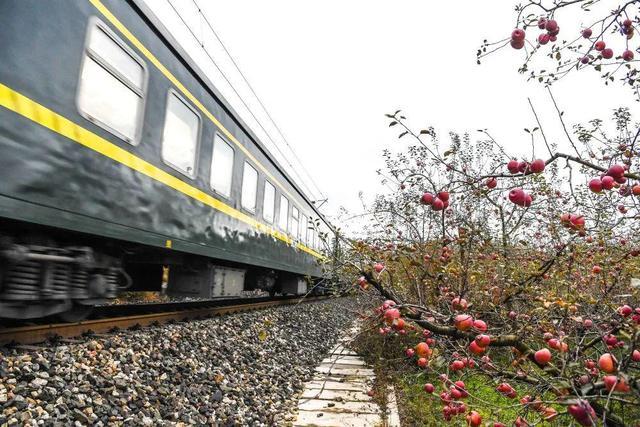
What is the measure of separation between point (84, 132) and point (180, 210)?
1587mm

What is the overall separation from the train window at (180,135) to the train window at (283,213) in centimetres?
421

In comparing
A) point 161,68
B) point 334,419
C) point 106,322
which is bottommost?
point 334,419

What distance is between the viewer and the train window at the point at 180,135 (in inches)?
182

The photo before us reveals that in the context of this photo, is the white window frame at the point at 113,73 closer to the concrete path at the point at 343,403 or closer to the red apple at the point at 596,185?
the concrete path at the point at 343,403

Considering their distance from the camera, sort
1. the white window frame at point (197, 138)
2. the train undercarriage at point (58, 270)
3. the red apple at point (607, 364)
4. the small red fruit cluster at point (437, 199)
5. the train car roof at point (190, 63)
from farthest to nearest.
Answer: the white window frame at point (197, 138), the train car roof at point (190, 63), the train undercarriage at point (58, 270), the small red fruit cluster at point (437, 199), the red apple at point (607, 364)

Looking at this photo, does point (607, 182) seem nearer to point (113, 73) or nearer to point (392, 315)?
point (392, 315)

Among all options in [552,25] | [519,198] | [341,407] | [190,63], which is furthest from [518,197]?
[190,63]

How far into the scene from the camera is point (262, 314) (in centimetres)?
709

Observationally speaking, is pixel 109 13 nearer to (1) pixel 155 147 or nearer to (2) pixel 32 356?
(1) pixel 155 147

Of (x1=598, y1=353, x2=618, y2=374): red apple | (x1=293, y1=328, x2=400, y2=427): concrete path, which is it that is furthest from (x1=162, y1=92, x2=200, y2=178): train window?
(x1=598, y1=353, x2=618, y2=374): red apple

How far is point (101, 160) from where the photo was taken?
354cm

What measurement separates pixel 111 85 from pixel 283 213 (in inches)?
241

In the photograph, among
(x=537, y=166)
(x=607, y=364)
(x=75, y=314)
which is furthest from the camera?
(x=75, y=314)

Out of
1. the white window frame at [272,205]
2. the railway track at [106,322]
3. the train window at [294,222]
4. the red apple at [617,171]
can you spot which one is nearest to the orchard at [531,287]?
the red apple at [617,171]
